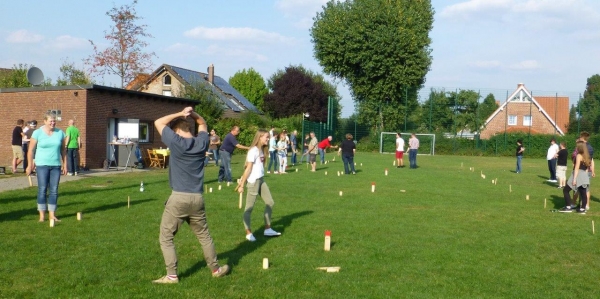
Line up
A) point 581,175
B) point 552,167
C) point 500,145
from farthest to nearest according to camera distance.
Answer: point 500,145 → point 552,167 → point 581,175

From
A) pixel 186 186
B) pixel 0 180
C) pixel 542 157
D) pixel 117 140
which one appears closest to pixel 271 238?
pixel 186 186

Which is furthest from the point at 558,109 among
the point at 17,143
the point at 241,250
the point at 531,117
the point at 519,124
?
the point at 241,250

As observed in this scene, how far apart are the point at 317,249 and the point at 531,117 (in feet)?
156

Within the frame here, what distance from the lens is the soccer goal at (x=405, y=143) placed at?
48.5m

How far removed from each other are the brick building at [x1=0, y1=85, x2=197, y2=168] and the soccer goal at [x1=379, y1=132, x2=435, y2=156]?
25112mm

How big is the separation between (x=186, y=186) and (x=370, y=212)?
6802mm

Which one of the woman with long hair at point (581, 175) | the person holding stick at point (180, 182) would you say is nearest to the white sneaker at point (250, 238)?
the person holding stick at point (180, 182)

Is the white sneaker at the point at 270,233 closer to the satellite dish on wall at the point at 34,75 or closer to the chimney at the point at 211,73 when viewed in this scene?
the satellite dish on wall at the point at 34,75

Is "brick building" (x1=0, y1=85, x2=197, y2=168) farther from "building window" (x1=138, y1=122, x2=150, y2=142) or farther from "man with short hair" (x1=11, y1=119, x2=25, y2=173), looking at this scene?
"man with short hair" (x1=11, y1=119, x2=25, y2=173)

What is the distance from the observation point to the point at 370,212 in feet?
42.5

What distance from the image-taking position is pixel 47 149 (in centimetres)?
1040

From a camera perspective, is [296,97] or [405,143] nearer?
[405,143]

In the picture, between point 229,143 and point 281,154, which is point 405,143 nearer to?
point 281,154

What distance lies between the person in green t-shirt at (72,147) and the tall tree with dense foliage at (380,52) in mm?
33394
